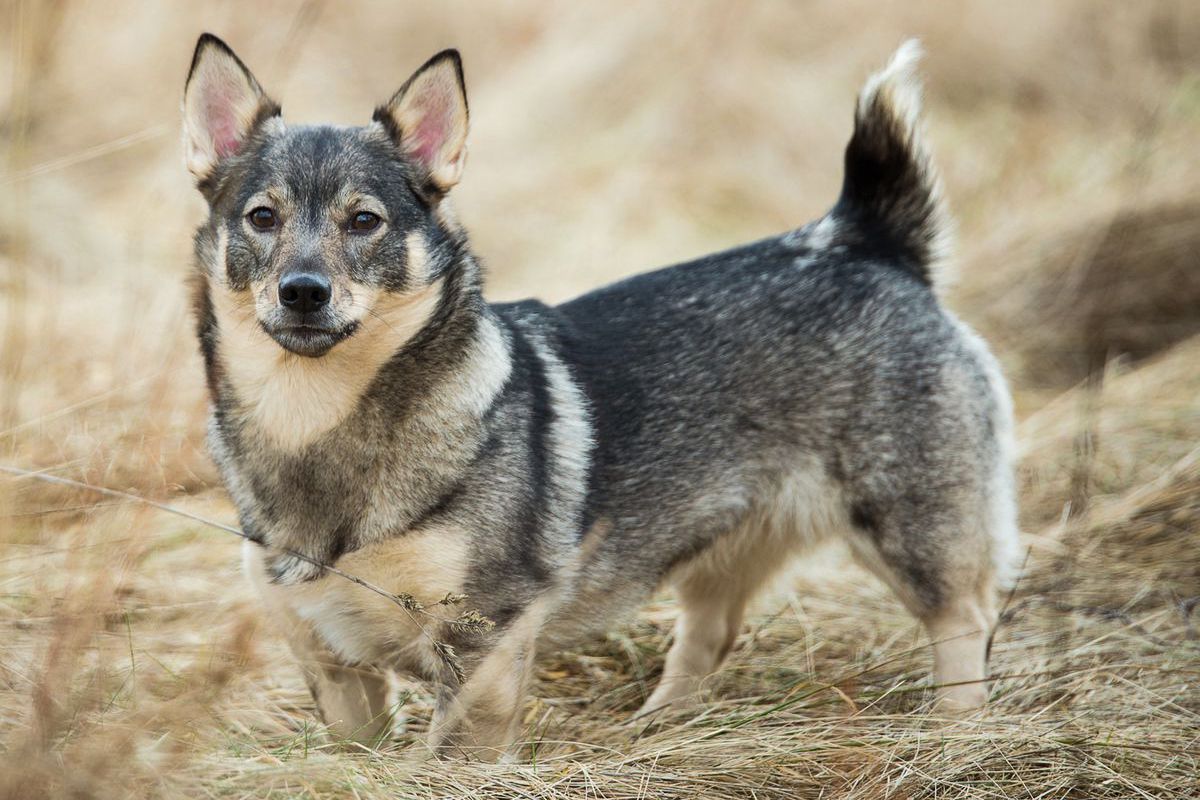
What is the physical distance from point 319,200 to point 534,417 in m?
0.85

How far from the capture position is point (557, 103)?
10.2 metres

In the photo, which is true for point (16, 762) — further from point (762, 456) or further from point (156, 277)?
point (156, 277)

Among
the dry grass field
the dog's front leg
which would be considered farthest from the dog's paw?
the dog's front leg

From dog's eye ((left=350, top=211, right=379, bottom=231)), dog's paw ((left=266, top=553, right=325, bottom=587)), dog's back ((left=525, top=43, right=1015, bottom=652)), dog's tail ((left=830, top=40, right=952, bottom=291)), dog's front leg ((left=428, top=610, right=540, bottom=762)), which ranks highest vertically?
dog's tail ((left=830, top=40, right=952, bottom=291))

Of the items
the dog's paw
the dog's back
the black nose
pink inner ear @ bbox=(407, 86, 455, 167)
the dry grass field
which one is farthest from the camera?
the dog's back

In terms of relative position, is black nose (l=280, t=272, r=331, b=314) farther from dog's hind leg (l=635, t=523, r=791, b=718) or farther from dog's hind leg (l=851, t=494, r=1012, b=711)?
dog's hind leg (l=851, t=494, r=1012, b=711)

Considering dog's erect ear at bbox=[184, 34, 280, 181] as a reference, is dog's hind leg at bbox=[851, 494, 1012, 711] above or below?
below

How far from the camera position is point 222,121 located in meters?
3.39

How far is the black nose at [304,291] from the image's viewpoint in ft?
9.53

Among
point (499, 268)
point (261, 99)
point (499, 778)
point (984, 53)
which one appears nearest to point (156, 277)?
point (499, 268)

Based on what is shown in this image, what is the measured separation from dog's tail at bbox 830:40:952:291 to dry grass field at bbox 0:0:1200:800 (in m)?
0.22

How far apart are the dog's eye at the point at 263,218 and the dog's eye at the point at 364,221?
22 centimetres

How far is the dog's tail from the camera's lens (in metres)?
3.87

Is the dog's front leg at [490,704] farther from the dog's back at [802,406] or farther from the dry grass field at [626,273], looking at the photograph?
the dog's back at [802,406]
